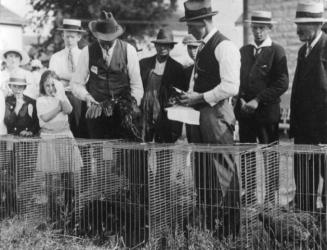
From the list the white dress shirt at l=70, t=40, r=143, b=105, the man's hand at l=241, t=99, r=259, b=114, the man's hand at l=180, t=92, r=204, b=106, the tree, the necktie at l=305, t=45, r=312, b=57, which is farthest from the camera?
the tree

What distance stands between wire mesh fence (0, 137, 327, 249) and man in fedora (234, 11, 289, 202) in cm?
80

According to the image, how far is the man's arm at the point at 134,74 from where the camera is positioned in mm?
6746

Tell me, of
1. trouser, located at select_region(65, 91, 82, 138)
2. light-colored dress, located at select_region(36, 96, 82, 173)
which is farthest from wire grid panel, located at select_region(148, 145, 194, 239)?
trouser, located at select_region(65, 91, 82, 138)

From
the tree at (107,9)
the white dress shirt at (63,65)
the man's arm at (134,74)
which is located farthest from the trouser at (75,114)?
the tree at (107,9)

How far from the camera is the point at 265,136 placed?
21.8ft

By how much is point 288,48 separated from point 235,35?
1.21m

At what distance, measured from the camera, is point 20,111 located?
7348 mm

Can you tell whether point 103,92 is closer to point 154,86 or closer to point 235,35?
point 154,86

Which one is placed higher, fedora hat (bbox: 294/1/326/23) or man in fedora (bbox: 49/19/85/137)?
fedora hat (bbox: 294/1/326/23)

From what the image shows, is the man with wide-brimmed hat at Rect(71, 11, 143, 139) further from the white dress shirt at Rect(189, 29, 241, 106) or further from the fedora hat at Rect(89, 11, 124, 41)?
the white dress shirt at Rect(189, 29, 241, 106)

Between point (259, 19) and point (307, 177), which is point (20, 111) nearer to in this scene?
point (259, 19)

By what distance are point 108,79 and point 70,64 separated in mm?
1138

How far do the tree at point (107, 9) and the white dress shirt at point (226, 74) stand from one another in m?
4.90

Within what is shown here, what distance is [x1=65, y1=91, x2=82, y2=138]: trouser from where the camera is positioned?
752 centimetres
